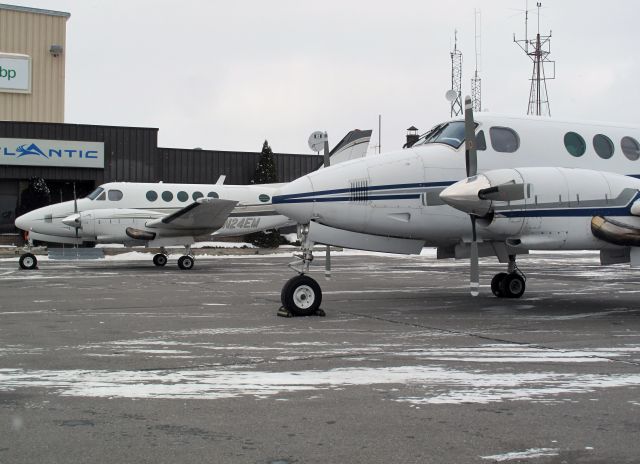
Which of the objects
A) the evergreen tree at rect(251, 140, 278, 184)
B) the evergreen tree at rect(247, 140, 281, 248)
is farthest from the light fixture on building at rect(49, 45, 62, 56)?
the evergreen tree at rect(251, 140, 278, 184)

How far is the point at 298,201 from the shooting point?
10.1 m

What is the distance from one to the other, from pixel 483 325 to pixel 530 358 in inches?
97.8

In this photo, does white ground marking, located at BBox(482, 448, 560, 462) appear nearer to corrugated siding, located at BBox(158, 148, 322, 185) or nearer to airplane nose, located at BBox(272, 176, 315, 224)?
airplane nose, located at BBox(272, 176, 315, 224)

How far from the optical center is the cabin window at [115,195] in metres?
24.7

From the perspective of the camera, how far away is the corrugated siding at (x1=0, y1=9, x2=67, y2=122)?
158 ft

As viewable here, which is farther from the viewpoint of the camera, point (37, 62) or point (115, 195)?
point (37, 62)

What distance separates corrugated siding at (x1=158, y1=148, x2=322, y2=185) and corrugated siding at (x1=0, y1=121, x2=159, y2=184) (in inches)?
40.1

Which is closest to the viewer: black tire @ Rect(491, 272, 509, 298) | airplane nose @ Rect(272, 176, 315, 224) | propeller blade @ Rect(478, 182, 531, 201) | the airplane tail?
propeller blade @ Rect(478, 182, 531, 201)

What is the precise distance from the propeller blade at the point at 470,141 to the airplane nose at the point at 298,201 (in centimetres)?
232

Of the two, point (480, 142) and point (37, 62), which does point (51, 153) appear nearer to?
point (37, 62)

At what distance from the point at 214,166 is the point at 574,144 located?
1265 inches

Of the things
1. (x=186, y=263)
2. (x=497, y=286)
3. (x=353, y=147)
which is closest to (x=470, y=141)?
(x=497, y=286)

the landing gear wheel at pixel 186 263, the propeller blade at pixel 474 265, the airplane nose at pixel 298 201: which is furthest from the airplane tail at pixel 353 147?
the landing gear wheel at pixel 186 263

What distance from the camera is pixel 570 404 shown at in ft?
16.7
